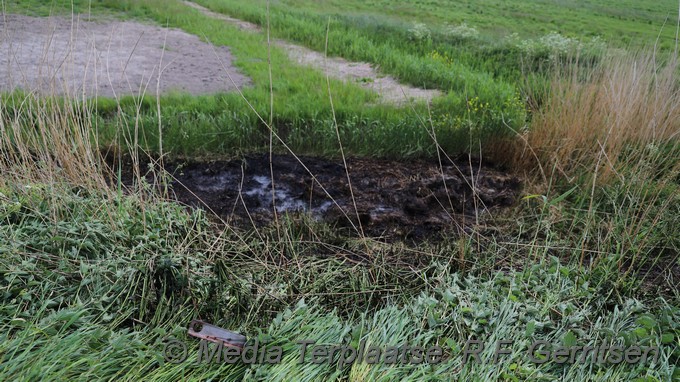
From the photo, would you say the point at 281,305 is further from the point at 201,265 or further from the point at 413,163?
the point at 413,163

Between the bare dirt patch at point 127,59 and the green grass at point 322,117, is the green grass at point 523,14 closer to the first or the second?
the bare dirt patch at point 127,59

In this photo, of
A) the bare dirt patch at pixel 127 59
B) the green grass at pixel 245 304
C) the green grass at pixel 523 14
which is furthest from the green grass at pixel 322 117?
the green grass at pixel 523 14

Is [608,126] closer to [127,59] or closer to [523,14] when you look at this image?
[127,59]

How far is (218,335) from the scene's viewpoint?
7.63ft

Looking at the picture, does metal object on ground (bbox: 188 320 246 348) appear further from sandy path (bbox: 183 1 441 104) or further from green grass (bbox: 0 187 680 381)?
sandy path (bbox: 183 1 441 104)

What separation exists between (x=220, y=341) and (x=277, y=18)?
5829mm

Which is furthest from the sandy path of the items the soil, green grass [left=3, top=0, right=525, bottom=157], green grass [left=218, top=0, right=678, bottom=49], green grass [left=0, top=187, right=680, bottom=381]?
green grass [left=0, top=187, right=680, bottom=381]

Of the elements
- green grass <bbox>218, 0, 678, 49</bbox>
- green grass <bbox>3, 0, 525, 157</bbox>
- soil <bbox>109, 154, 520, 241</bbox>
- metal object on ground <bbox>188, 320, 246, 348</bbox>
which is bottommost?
metal object on ground <bbox>188, 320, 246, 348</bbox>

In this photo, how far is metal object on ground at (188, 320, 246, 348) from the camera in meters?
2.29

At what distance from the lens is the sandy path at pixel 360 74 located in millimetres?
5380

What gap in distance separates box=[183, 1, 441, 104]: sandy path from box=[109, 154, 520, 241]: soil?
1.24m

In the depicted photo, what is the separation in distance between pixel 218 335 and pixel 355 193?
5.55ft

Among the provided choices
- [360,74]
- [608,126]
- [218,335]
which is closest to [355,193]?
[218,335]

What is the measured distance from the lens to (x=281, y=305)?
266 centimetres
